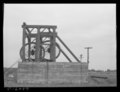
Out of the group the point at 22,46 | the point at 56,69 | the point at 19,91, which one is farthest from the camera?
the point at 22,46

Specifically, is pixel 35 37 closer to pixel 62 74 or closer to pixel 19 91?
pixel 62 74

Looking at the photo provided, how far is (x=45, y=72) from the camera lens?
22203mm

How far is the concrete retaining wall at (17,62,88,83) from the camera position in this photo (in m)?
22.1

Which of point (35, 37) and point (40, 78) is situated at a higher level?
point (35, 37)

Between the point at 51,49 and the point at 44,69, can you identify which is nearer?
the point at 44,69

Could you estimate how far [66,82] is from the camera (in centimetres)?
2230

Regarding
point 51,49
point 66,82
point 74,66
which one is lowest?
point 66,82

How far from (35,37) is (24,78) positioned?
14.5 ft

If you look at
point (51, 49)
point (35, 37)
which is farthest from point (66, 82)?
point (35, 37)

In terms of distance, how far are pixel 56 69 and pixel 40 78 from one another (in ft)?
5.86

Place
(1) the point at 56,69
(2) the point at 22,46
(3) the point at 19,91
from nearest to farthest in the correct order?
1. (3) the point at 19,91
2. (1) the point at 56,69
3. (2) the point at 22,46

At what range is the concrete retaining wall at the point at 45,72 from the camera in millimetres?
22109

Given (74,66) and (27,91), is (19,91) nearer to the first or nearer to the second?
(27,91)

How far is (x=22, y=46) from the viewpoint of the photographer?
23859 mm
